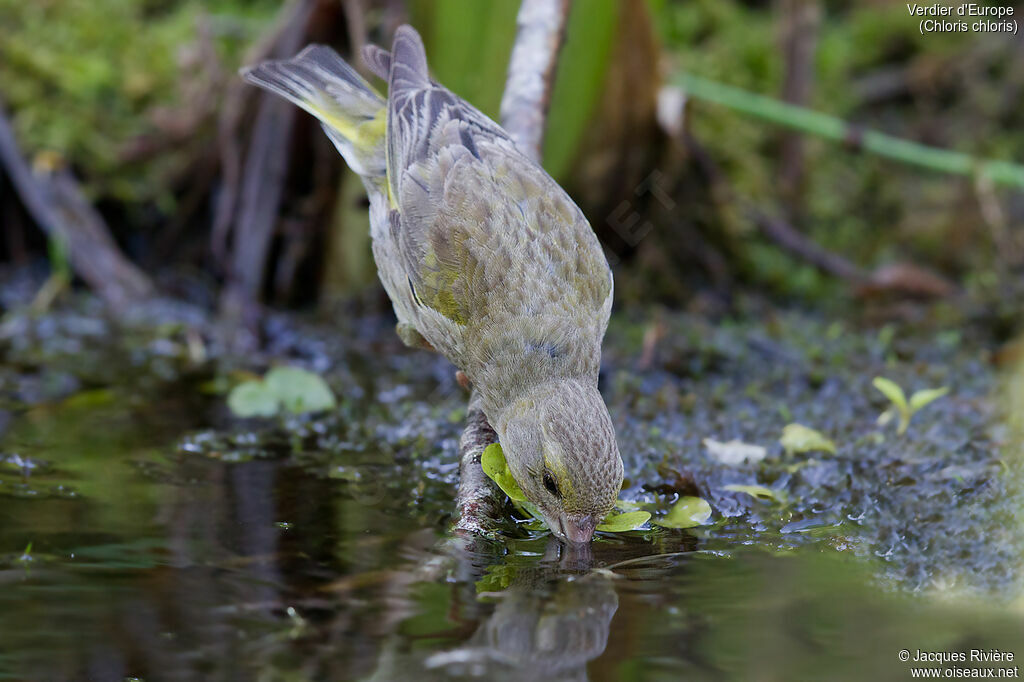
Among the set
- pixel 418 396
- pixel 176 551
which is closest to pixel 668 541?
pixel 176 551

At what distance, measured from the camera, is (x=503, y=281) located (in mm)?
3621

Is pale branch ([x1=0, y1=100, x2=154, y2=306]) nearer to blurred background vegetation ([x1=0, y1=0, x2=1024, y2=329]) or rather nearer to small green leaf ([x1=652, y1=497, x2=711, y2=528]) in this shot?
blurred background vegetation ([x1=0, y1=0, x2=1024, y2=329])

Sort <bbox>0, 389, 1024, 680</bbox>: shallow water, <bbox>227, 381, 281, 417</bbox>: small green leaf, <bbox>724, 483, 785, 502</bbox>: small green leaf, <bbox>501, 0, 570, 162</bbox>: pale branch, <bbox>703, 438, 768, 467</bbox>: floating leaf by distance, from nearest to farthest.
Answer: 1. <bbox>0, 389, 1024, 680</bbox>: shallow water
2. <bbox>724, 483, 785, 502</bbox>: small green leaf
3. <bbox>703, 438, 768, 467</bbox>: floating leaf
4. <bbox>501, 0, 570, 162</bbox>: pale branch
5. <bbox>227, 381, 281, 417</bbox>: small green leaf

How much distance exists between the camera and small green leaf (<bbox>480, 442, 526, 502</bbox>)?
10.4 feet

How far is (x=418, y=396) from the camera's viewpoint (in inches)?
187

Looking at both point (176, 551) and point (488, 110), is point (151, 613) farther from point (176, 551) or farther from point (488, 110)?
point (488, 110)

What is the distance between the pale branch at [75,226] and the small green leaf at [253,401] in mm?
2062

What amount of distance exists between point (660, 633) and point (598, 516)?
2.04ft

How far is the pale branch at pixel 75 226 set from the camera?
6.08m

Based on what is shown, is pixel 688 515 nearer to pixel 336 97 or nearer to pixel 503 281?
pixel 503 281

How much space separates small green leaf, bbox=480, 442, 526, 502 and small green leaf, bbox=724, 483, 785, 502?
68 centimetres

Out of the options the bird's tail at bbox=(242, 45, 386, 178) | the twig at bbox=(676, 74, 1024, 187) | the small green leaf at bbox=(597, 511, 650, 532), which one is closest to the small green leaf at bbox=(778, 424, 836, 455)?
the small green leaf at bbox=(597, 511, 650, 532)

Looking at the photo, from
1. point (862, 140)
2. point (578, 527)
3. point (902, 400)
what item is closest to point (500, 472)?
point (578, 527)

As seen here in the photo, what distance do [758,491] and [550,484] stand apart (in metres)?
0.71
